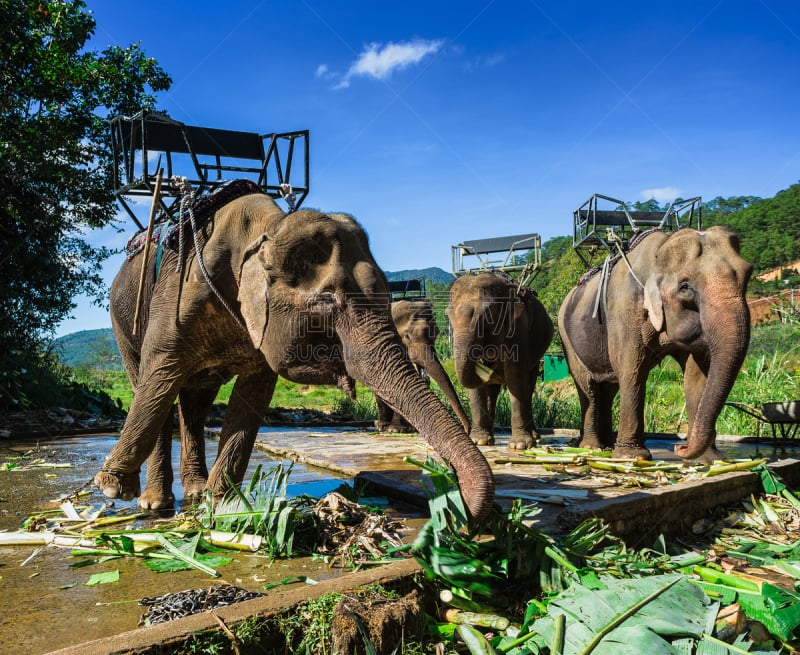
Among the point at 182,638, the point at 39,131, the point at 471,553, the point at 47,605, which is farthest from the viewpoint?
the point at 39,131

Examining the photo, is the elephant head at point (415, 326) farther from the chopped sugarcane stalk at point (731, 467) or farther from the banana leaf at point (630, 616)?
the banana leaf at point (630, 616)

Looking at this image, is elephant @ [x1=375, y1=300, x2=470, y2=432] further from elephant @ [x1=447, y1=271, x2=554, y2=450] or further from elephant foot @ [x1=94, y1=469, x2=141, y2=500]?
elephant foot @ [x1=94, y1=469, x2=141, y2=500]

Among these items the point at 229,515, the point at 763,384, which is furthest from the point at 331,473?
the point at 763,384

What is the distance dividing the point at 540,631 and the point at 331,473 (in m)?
4.50

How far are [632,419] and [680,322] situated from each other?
1244mm

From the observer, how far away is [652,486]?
5.38m

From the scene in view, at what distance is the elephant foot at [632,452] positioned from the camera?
279 inches

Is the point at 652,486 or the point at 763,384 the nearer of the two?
the point at 652,486

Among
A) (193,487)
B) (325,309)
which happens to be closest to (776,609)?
(325,309)

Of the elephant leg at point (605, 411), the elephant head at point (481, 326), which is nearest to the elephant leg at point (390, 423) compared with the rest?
the elephant head at point (481, 326)

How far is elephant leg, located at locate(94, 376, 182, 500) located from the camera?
487cm

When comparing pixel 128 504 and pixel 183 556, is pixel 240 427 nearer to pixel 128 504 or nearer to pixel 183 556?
pixel 128 504

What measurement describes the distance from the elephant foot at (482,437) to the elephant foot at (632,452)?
2.54 meters

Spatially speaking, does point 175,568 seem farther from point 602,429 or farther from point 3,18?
point 3,18
